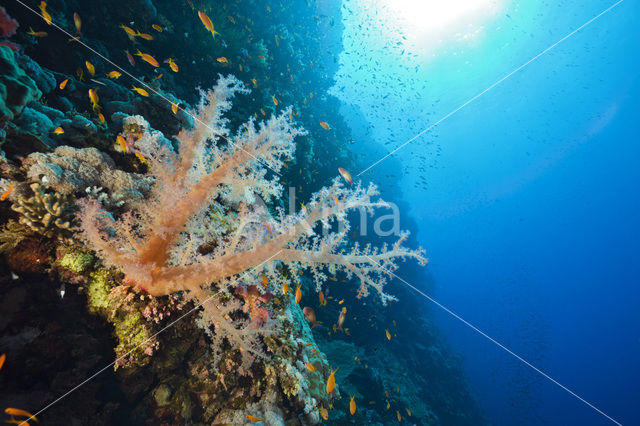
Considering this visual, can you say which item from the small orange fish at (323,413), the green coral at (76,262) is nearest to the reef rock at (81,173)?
Answer: the green coral at (76,262)

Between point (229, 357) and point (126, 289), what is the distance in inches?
59.5

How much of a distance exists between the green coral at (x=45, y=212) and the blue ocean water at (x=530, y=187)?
900 inches

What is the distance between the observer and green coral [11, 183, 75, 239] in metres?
2.42

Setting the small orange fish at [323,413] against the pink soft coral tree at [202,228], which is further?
the small orange fish at [323,413]

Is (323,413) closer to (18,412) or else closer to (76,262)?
(18,412)

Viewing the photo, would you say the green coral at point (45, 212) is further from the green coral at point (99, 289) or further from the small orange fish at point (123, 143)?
the small orange fish at point (123, 143)

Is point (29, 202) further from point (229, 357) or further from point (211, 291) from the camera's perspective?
point (229, 357)

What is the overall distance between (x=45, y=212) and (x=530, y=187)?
109705 millimetres

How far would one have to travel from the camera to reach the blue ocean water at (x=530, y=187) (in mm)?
40062

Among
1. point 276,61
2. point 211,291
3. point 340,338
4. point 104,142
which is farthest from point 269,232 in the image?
point 276,61

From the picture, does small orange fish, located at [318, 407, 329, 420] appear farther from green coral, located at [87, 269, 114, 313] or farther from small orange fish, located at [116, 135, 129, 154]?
small orange fish, located at [116, 135, 129, 154]

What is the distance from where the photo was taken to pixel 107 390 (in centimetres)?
242

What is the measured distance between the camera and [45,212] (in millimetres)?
2531

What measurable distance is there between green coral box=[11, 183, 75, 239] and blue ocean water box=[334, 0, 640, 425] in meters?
22.9
